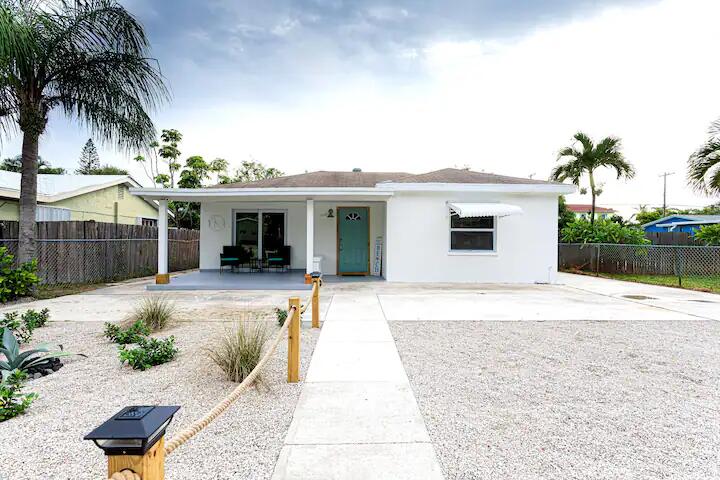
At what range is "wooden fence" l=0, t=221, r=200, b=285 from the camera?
1027 cm

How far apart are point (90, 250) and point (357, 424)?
1195 cm

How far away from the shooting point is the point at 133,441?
116cm

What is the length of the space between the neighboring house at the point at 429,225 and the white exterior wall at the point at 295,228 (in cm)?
4

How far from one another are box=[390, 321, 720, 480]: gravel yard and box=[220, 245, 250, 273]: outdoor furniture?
27.1 feet

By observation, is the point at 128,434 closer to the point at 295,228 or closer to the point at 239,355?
the point at 239,355

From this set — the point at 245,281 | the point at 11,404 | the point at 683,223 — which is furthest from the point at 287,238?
the point at 683,223

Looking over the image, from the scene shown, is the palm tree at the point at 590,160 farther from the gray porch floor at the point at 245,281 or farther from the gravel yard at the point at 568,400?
the gravel yard at the point at 568,400

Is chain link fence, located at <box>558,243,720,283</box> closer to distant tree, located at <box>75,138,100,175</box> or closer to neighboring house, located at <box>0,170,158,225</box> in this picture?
neighboring house, located at <box>0,170,158,225</box>

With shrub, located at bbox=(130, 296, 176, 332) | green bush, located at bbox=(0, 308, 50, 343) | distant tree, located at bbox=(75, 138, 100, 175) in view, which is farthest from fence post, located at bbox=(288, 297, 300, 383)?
distant tree, located at bbox=(75, 138, 100, 175)

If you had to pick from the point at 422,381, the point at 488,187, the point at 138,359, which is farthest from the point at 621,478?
the point at 488,187

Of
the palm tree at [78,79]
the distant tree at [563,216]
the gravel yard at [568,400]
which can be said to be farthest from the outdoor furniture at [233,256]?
the distant tree at [563,216]

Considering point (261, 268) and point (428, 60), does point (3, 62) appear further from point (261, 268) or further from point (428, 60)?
point (428, 60)

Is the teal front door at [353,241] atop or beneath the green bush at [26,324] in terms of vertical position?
atop

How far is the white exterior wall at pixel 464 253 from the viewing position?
37.5 feet
